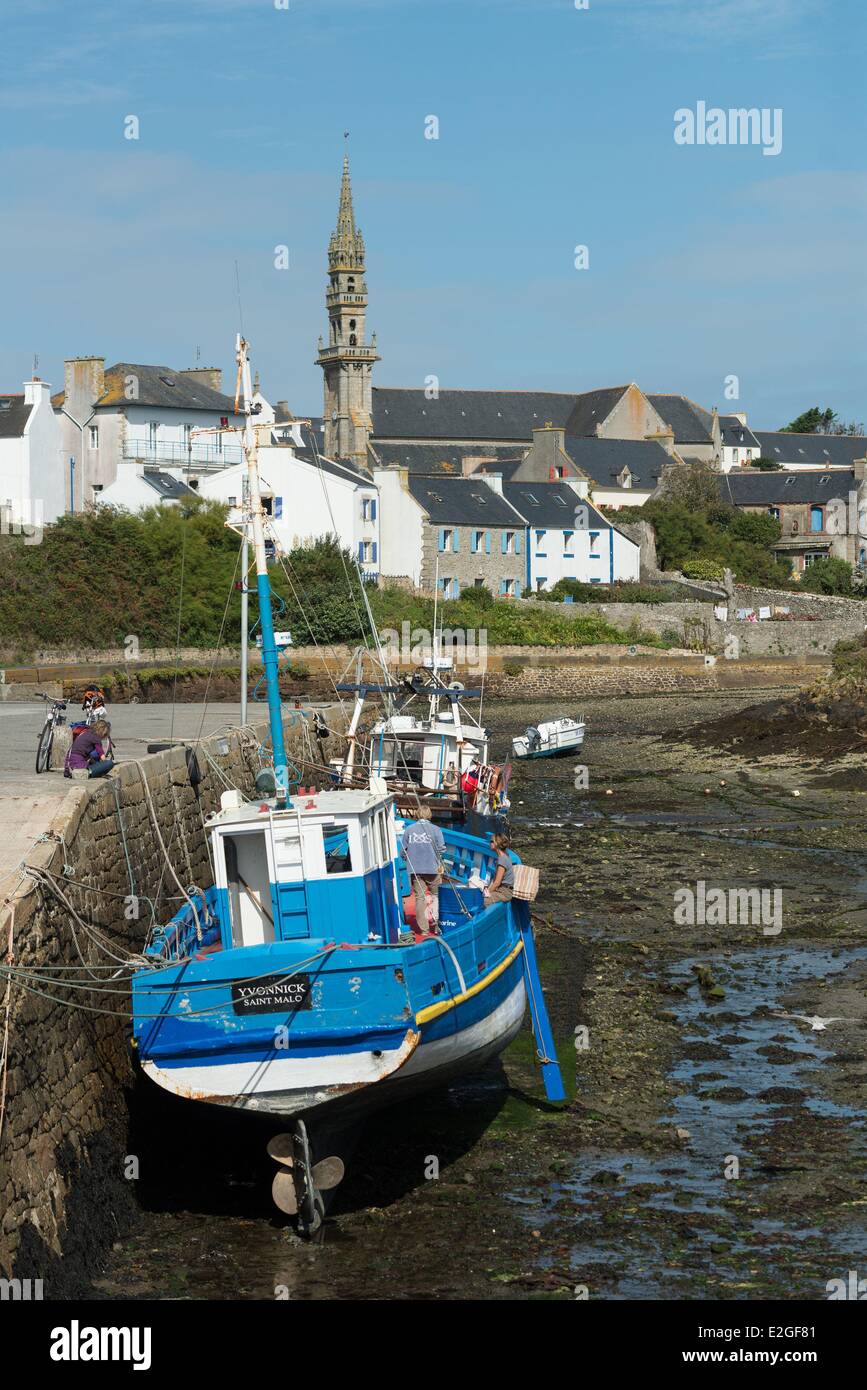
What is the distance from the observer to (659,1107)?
522 inches

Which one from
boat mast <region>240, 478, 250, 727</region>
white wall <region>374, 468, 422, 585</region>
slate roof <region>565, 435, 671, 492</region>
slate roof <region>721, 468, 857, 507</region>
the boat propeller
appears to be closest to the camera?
the boat propeller

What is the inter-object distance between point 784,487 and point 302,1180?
82.4 meters

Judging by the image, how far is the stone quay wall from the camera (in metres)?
9.62

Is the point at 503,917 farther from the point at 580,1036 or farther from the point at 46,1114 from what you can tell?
the point at 46,1114

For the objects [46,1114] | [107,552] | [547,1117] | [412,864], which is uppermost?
[107,552]

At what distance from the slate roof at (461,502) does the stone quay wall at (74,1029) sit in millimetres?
51898

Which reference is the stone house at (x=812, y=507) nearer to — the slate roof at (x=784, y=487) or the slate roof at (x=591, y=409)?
the slate roof at (x=784, y=487)

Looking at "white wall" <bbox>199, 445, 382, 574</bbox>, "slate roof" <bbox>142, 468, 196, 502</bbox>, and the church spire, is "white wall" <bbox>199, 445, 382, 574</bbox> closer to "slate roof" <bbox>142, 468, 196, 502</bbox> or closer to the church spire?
A: "slate roof" <bbox>142, 468, 196, 502</bbox>

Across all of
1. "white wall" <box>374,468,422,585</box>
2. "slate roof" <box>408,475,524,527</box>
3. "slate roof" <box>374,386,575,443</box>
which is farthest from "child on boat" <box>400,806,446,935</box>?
"slate roof" <box>374,386,575,443</box>

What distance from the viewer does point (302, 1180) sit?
10992 mm

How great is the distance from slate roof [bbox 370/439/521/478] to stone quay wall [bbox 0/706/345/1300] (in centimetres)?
7149
